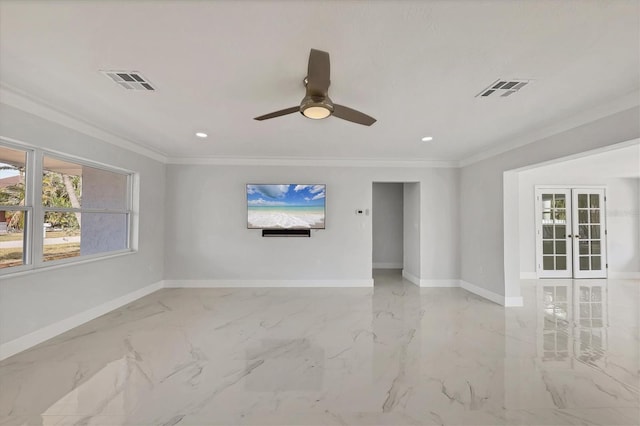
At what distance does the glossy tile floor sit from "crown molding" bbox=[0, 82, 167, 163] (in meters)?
2.44

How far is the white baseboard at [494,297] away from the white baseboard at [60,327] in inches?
229

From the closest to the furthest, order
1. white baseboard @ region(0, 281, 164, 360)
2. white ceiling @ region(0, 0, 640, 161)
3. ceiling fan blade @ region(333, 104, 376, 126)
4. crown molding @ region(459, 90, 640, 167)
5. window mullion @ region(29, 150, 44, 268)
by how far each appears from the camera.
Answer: white ceiling @ region(0, 0, 640, 161) < ceiling fan blade @ region(333, 104, 376, 126) < crown molding @ region(459, 90, 640, 167) < white baseboard @ region(0, 281, 164, 360) < window mullion @ region(29, 150, 44, 268)

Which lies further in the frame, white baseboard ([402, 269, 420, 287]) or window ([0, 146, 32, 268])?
white baseboard ([402, 269, 420, 287])

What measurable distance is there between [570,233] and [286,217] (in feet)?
21.4

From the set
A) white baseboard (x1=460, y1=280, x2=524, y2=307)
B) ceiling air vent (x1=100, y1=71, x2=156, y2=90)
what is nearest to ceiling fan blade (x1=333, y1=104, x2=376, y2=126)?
ceiling air vent (x1=100, y1=71, x2=156, y2=90)

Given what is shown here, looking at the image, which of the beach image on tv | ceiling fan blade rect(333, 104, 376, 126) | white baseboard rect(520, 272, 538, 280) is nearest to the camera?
ceiling fan blade rect(333, 104, 376, 126)

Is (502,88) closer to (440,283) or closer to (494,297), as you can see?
(494,297)

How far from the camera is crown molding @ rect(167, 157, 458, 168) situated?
514cm

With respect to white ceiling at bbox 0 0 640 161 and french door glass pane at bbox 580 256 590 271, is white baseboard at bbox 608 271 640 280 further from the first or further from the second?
white ceiling at bbox 0 0 640 161

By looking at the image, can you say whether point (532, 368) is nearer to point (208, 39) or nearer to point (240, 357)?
point (240, 357)

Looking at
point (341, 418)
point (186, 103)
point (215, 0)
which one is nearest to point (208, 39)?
point (215, 0)

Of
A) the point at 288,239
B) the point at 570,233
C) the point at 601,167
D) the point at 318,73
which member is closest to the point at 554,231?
the point at 570,233

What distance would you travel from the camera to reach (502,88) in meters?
2.37

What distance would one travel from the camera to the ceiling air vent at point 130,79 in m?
2.16
